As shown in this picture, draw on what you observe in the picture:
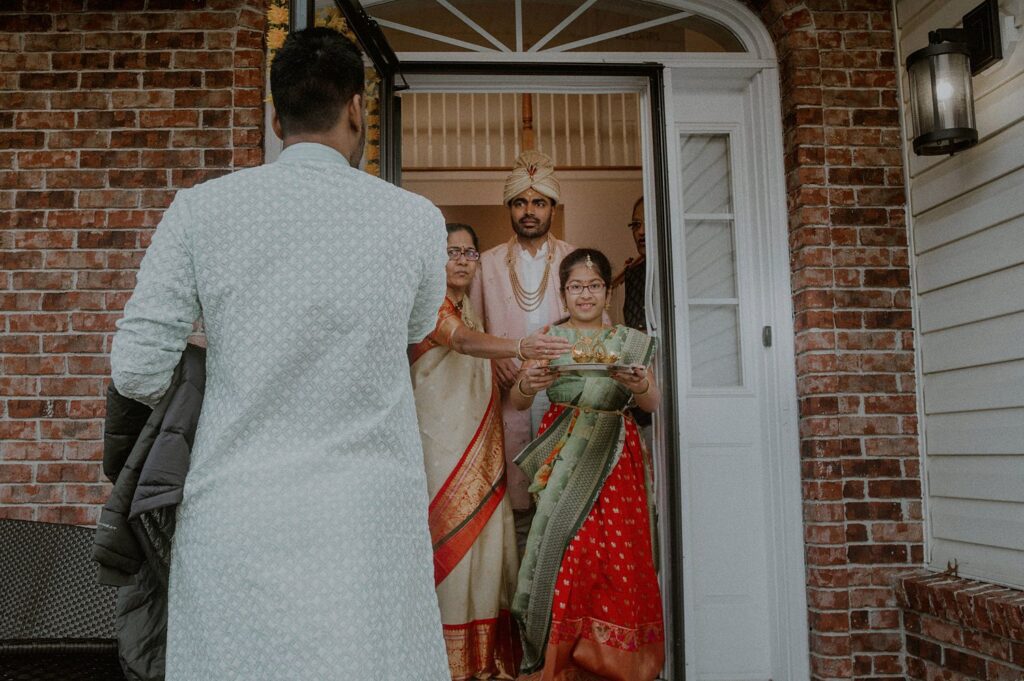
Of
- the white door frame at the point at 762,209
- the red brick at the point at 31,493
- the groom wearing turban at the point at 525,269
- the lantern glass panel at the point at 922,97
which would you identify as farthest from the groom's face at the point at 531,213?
the red brick at the point at 31,493

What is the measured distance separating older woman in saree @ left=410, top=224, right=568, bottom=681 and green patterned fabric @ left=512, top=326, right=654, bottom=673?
14 cm

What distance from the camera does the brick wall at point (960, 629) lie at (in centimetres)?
265

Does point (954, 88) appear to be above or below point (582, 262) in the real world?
above

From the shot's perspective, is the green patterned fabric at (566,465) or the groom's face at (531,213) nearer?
the green patterned fabric at (566,465)

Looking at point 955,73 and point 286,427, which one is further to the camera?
point 955,73

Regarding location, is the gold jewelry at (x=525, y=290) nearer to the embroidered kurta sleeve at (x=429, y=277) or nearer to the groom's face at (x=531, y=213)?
the groom's face at (x=531, y=213)

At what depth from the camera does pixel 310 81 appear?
163 centimetres

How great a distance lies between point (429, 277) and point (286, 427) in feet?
1.28

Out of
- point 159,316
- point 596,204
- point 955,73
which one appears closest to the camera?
point 159,316

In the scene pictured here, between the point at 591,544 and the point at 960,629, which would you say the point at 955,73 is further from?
the point at 591,544

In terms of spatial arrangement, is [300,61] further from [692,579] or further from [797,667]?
[797,667]

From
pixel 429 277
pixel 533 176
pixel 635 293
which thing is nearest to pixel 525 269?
pixel 533 176

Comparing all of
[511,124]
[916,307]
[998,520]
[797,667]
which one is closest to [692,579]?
[797,667]

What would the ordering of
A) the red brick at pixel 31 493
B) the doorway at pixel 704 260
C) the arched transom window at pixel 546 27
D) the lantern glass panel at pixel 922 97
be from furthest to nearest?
the arched transom window at pixel 546 27
the doorway at pixel 704 260
the red brick at pixel 31 493
the lantern glass panel at pixel 922 97
